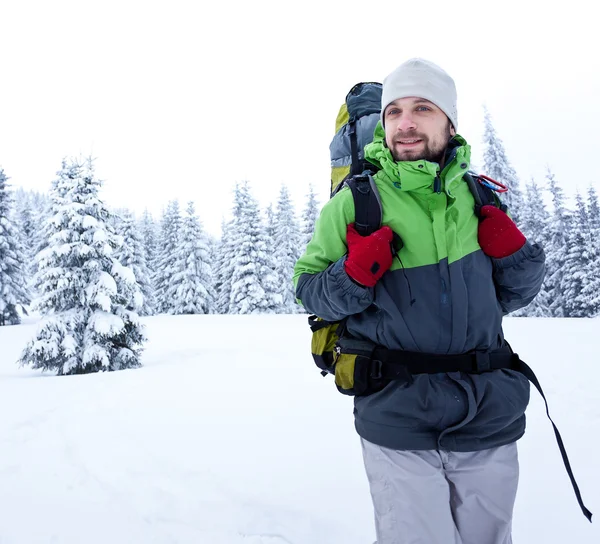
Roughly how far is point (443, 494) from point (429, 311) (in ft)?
2.72

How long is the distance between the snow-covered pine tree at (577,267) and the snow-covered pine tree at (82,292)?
3207 cm

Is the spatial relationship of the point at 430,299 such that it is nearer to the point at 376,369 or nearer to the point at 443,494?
the point at 376,369

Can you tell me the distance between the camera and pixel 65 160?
44.7 feet

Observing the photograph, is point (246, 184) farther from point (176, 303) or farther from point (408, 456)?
point (408, 456)

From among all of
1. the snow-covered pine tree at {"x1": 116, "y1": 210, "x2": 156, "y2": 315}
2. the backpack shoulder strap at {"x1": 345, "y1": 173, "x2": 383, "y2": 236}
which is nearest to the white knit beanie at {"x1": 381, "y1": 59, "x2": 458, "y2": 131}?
the backpack shoulder strap at {"x1": 345, "y1": 173, "x2": 383, "y2": 236}

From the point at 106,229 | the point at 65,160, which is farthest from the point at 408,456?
the point at 65,160

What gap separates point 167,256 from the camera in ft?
131

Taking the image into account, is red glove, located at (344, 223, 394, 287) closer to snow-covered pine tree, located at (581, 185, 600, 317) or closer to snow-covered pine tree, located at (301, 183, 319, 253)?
snow-covered pine tree, located at (301, 183, 319, 253)

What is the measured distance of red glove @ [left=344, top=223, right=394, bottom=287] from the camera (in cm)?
195

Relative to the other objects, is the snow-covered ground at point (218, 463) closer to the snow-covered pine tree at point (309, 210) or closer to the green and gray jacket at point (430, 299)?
the green and gray jacket at point (430, 299)

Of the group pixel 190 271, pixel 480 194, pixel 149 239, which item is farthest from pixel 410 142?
pixel 149 239

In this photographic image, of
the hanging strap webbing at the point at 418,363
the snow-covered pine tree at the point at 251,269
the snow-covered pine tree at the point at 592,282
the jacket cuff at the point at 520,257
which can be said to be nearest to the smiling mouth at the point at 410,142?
the jacket cuff at the point at 520,257

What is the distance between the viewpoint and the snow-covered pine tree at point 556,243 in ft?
111

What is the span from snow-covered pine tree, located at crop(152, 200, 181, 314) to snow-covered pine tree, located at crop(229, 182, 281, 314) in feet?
28.4
